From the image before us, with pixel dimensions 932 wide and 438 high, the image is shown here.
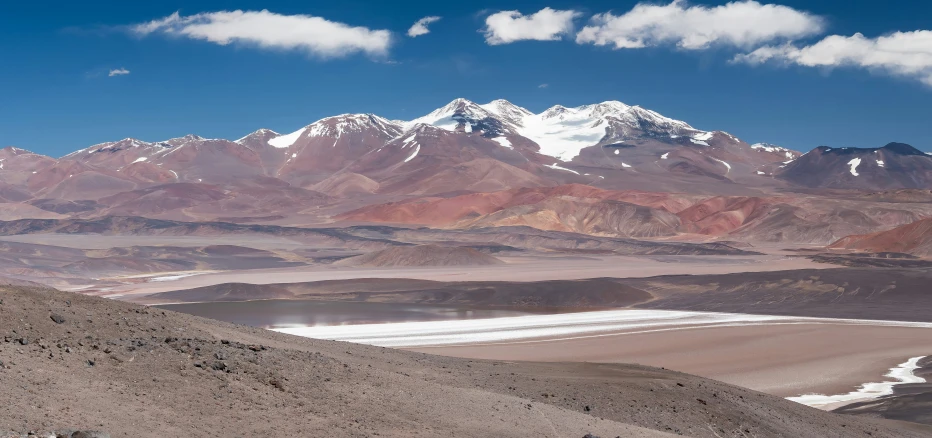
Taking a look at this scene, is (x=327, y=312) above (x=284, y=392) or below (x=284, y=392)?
below

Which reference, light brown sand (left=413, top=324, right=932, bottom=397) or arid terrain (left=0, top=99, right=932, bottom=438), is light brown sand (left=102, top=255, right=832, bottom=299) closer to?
arid terrain (left=0, top=99, right=932, bottom=438)

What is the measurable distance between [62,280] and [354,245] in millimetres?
58914

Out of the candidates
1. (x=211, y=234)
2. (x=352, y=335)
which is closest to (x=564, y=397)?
(x=352, y=335)

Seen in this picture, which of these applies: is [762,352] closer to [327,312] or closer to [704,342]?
[704,342]

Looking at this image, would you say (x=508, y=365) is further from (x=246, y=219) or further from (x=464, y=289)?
(x=246, y=219)

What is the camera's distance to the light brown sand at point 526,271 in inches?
2901

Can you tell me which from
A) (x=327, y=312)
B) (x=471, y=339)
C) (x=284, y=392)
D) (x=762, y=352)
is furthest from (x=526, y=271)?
(x=284, y=392)

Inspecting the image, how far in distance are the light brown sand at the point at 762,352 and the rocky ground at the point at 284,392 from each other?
10793mm

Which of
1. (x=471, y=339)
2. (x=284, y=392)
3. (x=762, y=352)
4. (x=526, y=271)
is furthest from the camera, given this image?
(x=526, y=271)

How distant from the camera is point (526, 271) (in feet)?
271

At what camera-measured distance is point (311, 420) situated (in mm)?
12172

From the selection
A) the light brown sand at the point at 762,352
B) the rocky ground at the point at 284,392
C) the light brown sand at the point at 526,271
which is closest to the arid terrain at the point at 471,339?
the rocky ground at the point at 284,392

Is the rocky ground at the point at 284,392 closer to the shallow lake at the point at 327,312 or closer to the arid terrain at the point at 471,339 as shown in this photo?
the arid terrain at the point at 471,339

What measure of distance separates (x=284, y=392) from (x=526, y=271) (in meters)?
70.3
